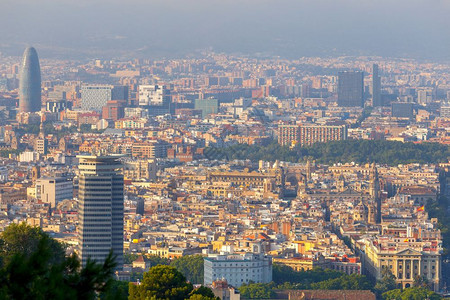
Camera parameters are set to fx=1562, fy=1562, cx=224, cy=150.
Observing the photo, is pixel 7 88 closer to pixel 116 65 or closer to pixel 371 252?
pixel 116 65

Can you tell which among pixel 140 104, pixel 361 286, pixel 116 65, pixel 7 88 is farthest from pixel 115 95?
pixel 361 286

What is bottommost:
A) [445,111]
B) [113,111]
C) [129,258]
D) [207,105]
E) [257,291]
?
[257,291]

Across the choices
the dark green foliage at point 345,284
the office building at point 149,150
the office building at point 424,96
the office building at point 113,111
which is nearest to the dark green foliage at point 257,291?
the dark green foliage at point 345,284

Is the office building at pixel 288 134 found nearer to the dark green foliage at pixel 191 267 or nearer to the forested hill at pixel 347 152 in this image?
the forested hill at pixel 347 152

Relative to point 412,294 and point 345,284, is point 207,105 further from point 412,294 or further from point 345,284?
point 412,294

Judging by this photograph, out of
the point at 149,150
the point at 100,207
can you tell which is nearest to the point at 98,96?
the point at 149,150

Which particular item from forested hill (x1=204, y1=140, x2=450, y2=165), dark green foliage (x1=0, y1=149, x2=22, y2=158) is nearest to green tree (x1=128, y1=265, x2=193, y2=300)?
forested hill (x1=204, y1=140, x2=450, y2=165)

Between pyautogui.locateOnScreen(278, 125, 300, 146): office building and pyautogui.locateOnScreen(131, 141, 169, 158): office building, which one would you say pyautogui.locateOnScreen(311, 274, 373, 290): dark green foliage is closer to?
pyautogui.locateOnScreen(131, 141, 169, 158): office building
